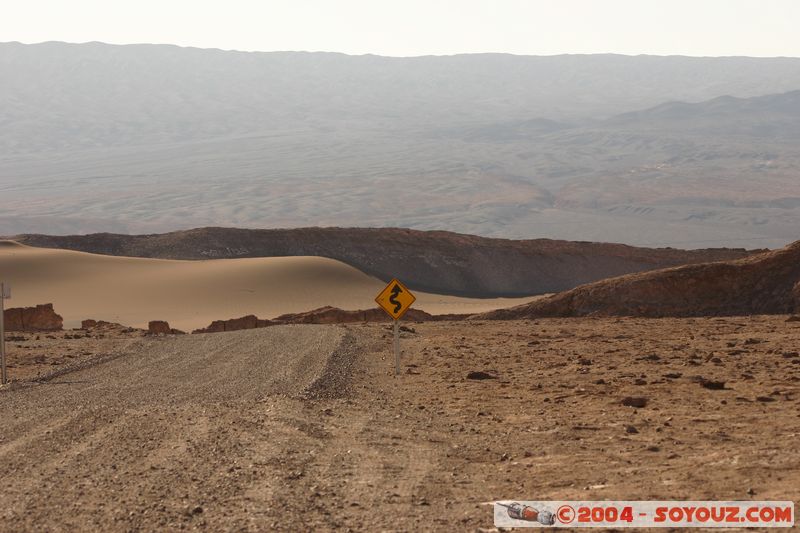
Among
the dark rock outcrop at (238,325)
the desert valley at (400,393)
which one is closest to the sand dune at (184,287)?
the desert valley at (400,393)

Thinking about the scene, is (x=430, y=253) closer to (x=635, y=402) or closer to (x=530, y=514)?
(x=635, y=402)

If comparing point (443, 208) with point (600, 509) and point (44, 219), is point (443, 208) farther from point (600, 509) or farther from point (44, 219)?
point (600, 509)

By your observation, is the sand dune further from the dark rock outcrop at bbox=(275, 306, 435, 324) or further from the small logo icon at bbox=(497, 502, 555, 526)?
the small logo icon at bbox=(497, 502, 555, 526)

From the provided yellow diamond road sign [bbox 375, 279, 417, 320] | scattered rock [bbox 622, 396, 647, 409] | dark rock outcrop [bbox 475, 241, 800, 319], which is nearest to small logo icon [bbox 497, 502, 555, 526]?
scattered rock [bbox 622, 396, 647, 409]

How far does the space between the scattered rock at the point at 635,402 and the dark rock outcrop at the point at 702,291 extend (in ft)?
44.1

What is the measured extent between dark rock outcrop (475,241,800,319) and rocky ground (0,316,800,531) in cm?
694

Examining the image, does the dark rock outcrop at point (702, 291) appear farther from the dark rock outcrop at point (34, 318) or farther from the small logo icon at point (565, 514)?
the small logo icon at point (565, 514)

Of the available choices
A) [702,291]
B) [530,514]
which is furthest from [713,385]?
[702,291]

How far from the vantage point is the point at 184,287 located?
41.7 m

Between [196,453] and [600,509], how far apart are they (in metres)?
3.73

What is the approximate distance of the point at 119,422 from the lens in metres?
10.9

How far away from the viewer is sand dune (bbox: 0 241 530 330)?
125 feet

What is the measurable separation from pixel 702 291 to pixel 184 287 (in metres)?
22.1

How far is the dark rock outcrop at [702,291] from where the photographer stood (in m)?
24.5
